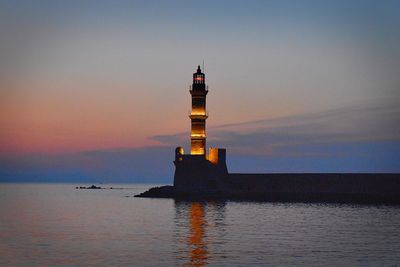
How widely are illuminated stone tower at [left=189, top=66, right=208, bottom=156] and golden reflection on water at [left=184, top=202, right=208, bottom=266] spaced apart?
1734 centimetres

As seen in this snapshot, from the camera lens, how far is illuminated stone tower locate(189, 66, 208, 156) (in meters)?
73.2

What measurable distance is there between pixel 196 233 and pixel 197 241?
4476 millimetres

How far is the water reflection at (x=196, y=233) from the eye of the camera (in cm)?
3031

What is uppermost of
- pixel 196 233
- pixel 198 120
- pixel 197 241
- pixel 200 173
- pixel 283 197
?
pixel 198 120

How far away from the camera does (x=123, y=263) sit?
28.9 meters

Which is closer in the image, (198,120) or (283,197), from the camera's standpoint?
(198,120)

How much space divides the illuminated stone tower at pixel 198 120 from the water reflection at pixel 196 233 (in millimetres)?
11212

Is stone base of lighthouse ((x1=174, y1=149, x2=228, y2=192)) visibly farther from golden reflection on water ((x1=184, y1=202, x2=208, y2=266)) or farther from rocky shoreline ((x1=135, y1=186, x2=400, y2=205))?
golden reflection on water ((x1=184, y1=202, x2=208, y2=266))

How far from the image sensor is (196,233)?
→ 40.6 m

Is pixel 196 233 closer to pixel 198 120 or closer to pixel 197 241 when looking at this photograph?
pixel 197 241

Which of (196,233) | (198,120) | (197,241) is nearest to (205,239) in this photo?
(197,241)

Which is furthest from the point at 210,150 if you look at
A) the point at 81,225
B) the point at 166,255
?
the point at 166,255

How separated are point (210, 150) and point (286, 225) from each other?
99.2 feet

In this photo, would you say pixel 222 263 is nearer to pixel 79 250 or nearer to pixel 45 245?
pixel 79 250
